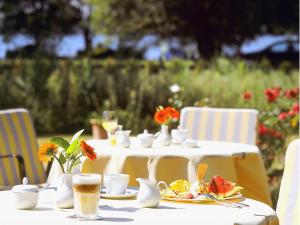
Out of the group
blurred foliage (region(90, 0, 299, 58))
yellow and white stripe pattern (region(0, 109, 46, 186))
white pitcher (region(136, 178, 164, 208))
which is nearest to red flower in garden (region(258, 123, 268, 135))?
yellow and white stripe pattern (region(0, 109, 46, 186))

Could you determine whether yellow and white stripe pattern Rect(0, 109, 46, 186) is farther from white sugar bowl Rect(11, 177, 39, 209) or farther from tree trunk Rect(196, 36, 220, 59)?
tree trunk Rect(196, 36, 220, 59)

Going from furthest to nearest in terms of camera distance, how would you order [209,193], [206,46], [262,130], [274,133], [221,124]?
1. [206,46]
2. [274,133]
3. [262,130]
4. [221,124]
5. [209,193]

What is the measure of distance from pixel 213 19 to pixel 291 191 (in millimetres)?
25226

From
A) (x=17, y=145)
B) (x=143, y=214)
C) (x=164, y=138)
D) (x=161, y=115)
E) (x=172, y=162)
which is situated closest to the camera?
(x=143, y=214)

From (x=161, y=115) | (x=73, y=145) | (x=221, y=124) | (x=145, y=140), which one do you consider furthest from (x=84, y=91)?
(x=73, y=145)

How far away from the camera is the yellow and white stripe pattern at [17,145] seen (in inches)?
205

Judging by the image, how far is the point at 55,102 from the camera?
42.0ft

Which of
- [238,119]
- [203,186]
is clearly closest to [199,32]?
[238,119]

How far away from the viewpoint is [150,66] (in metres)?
16.6

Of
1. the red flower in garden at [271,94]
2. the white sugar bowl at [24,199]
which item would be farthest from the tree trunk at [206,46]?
the white sugar bowl at [24,199]

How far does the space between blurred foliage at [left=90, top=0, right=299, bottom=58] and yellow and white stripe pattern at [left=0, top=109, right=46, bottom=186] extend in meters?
22.6

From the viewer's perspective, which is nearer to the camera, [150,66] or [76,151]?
[76,151]

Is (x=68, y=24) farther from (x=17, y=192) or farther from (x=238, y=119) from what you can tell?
(x=17, y=192)

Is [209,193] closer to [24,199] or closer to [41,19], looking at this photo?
[24,199]
